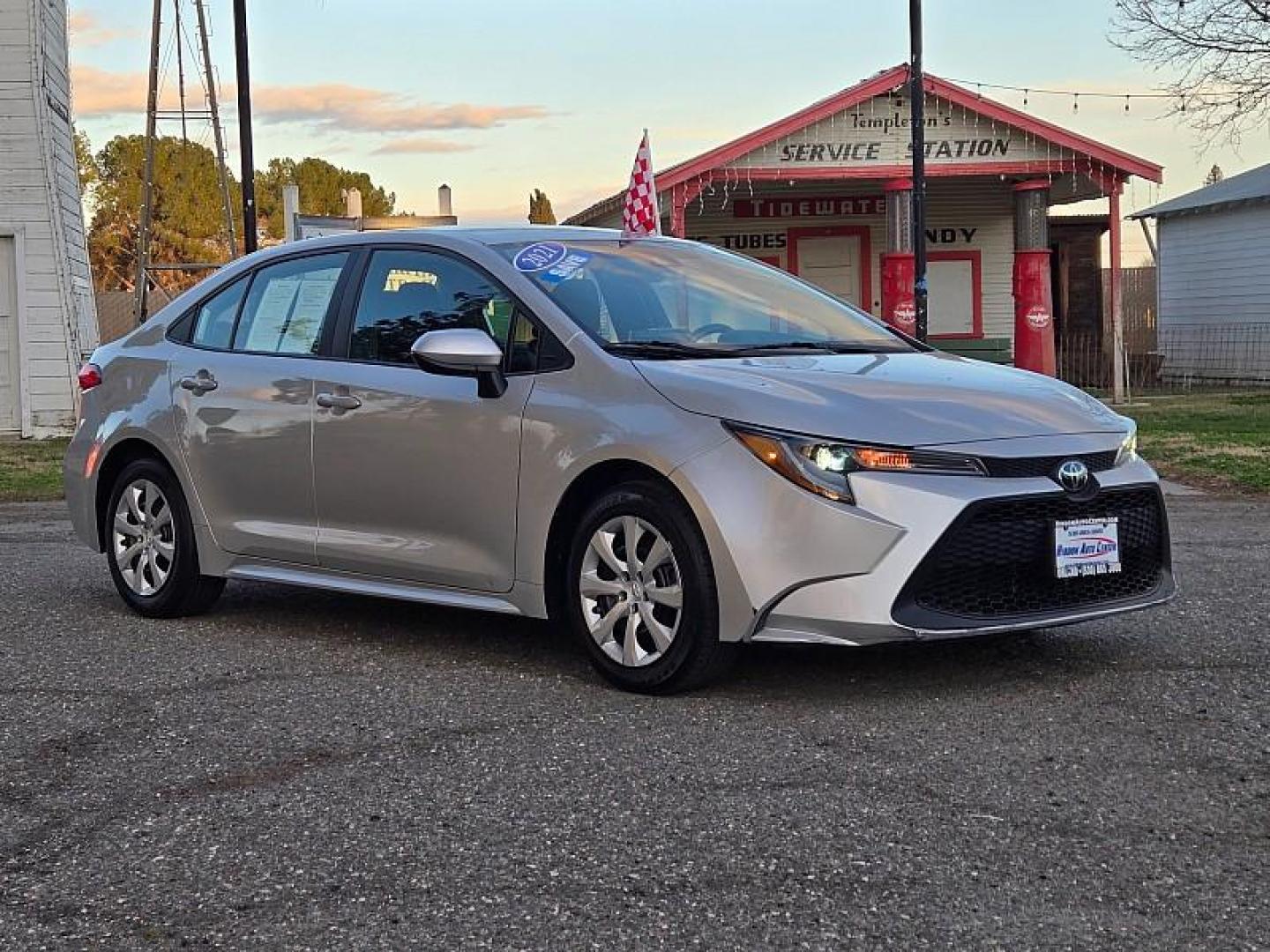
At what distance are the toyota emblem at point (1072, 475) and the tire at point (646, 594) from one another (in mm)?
1146

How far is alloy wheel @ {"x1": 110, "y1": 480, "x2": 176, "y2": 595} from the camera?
23.8ft

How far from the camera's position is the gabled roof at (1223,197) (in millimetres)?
31453

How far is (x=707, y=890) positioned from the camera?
12.0ft

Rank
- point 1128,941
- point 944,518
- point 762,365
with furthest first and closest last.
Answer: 1. point 762,365
2. point 944,518
3. point 1128,941

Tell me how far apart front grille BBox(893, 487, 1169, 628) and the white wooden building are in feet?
57.3

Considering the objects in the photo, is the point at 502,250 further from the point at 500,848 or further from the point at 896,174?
the point at 896,174

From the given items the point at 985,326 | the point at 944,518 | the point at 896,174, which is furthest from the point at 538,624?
the point at 985,326

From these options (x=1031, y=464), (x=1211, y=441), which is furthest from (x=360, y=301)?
(x=1211, y=441)

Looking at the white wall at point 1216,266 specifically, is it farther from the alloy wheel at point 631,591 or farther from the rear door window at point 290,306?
the alloy wheel at point 631,591

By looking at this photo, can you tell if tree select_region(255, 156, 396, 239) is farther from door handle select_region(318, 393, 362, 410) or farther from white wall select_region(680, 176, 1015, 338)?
door handle select_region(318, 393, 362, 410)

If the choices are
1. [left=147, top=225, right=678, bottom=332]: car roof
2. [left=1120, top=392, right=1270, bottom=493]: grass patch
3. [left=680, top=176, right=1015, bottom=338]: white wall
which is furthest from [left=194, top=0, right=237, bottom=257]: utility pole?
[left=147, top=225, right=678, bottom=332]: car roof

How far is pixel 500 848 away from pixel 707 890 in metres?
0.57

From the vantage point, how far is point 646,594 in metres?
5.46

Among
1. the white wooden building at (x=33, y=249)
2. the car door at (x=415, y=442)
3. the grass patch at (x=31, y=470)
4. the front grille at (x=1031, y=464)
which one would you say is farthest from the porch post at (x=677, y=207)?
the front grille at (x=1031, y=464)
